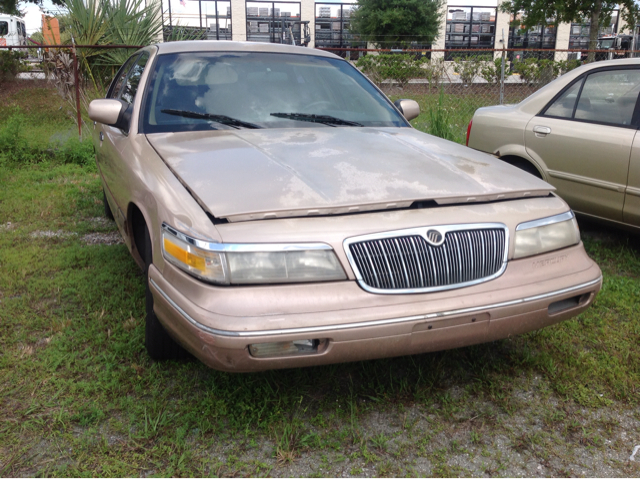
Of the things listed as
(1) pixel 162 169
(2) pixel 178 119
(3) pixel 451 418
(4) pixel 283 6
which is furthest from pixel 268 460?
(4) pixel 283 6

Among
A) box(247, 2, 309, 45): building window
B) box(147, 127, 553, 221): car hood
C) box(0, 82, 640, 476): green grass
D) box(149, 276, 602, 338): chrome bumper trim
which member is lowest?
box(0, 82, 640, 476): green grass

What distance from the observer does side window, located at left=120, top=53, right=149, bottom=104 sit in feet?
12.3

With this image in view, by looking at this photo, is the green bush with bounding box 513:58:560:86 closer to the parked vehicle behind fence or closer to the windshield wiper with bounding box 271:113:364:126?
the parked vehicle behind fence

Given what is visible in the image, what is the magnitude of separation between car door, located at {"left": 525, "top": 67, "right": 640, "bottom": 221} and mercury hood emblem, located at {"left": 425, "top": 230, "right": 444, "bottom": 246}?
2539 millimetres

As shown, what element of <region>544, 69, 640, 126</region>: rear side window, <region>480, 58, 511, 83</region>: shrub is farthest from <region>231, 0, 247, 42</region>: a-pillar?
<region>544, 69, 640, 126</region>: rear side window

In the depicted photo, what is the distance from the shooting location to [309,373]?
2.79 metres

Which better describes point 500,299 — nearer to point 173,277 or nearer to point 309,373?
point 309,373

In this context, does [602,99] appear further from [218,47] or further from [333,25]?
[333,25]

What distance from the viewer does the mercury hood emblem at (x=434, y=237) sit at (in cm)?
220

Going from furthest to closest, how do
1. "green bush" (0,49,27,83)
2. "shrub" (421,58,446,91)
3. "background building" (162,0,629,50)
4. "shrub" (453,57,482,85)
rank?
"background building" (162,0,629,50), "green bush" (0,49,27,83), "shrub" (453,57,482,85), "shrub" (421,58,446,91)

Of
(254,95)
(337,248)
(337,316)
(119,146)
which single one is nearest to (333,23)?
(254,95)

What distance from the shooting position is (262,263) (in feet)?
6.81

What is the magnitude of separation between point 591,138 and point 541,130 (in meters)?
0.46

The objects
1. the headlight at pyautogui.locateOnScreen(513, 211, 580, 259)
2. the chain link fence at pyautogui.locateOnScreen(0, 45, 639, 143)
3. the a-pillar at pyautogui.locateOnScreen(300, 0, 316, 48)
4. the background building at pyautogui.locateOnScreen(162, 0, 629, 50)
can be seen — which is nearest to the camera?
the headlight at pyautogui.locateOnScreen(513, 211, 580, 259)
